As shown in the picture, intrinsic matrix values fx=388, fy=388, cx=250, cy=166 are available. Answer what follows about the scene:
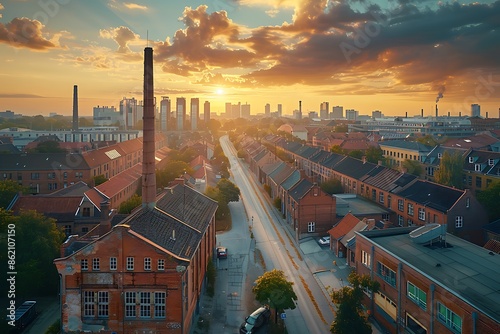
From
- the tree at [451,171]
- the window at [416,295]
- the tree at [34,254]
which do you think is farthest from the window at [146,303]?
the tree at [451,171]

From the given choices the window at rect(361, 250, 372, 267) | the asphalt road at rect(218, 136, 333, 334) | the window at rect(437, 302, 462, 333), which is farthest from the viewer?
the window at rect(361, 250, 372, 267)

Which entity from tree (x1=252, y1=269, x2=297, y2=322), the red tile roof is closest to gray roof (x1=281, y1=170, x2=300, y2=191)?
the red tile roof

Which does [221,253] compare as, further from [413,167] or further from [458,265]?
[413,167]

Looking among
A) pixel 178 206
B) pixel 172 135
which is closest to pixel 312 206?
pixel 178 206

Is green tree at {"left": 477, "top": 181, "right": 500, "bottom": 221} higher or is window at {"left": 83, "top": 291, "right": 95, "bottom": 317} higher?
green tree at {"left": 477, "top": 181, "right": 500, "bottom": 221}

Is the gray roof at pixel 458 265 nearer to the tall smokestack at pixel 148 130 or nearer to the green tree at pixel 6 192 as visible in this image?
the tall smokestack at pixel 148 130

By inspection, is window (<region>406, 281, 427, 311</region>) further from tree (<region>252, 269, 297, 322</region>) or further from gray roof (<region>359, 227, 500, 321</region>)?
tree (<region>252, 269, 297, 322</region>)

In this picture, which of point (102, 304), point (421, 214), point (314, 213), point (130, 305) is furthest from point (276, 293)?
point (421, 214)
